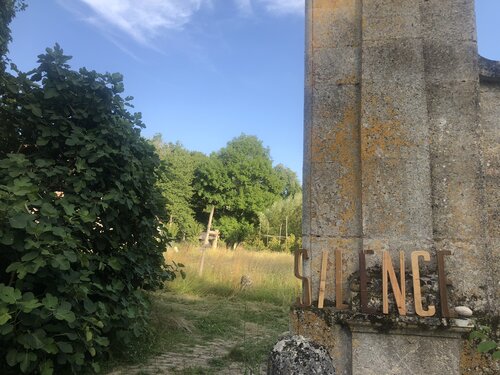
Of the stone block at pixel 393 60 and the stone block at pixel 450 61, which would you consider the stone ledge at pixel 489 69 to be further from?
the stone block at pixel 393 60

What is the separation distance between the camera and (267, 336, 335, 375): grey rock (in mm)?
1631

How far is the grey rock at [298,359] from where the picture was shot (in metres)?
1.63

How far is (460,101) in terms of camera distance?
282 centimetres

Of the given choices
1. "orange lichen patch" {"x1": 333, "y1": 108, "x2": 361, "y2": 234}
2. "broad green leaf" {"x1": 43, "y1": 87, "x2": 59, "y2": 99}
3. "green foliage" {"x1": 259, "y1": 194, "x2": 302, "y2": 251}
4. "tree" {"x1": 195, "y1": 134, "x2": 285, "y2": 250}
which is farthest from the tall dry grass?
"tree" {"x1": 195, "y1": 134, "x2": 285, "y2": 250}

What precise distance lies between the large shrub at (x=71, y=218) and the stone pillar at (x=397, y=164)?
71.4 inches

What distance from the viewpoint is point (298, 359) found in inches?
64.9

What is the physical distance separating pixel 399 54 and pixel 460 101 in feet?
1.79

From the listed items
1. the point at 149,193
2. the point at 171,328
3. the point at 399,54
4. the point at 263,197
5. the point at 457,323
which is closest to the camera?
the point at 457,323

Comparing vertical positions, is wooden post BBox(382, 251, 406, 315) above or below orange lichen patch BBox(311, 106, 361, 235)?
below

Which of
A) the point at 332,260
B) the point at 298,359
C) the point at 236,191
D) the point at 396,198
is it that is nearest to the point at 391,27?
the point at 396,198

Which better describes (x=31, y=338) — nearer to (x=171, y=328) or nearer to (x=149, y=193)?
(x=149, y=193)

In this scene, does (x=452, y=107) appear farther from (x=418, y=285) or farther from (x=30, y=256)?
(x=30, y=256)

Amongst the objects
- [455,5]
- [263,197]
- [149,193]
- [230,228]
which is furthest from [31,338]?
[263,197]

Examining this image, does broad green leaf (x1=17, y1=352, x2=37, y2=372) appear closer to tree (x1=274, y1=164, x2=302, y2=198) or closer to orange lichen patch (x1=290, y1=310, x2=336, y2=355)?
orange lichen patch (x1=290, y1=310, x2=336, y2=355)
